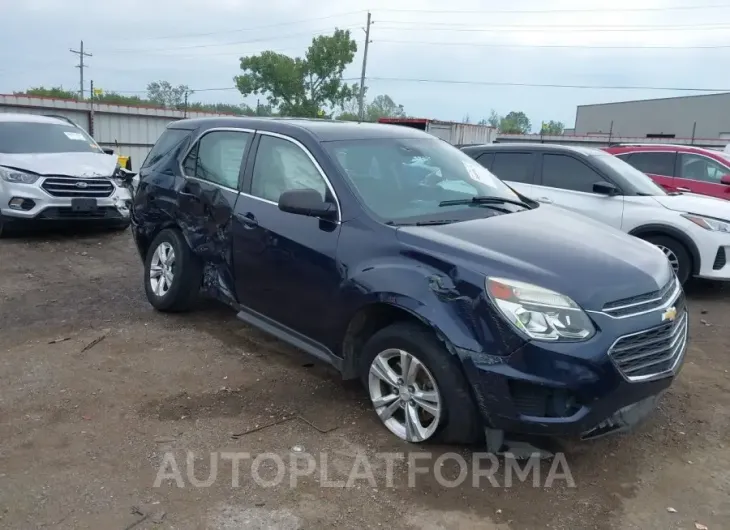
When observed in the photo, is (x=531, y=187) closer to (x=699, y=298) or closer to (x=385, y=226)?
(x=699, y=298)

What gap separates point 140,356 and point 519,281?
313cm

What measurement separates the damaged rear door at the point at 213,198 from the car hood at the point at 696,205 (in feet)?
16.2

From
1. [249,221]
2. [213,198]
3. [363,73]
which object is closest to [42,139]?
[213,198]

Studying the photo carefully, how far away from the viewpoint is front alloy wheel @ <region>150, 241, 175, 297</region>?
562 centimetres

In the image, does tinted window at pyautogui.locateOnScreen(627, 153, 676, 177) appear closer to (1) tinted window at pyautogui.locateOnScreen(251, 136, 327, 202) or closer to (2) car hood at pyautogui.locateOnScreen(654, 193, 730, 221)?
(2) car hood at pyautogui.locateOnScreen(654, 193, 730, 221)

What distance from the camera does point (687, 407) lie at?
4281 mm

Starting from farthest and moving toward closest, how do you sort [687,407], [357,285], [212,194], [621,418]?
1. [212,194]
2. [687,407]
3. [357,285]
4. [621,418]

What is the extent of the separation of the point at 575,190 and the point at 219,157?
4515 millimetres

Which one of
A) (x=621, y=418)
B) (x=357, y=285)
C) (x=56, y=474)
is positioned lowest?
(x=56, y=474)

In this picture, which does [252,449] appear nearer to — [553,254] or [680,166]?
[553,254]

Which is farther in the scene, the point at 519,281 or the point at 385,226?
the point at 385,226

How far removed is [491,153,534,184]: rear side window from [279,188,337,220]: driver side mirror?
15.7 ft

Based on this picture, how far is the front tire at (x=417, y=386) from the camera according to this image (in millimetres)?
3336

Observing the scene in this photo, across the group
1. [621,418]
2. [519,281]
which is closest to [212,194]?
[519,281]
